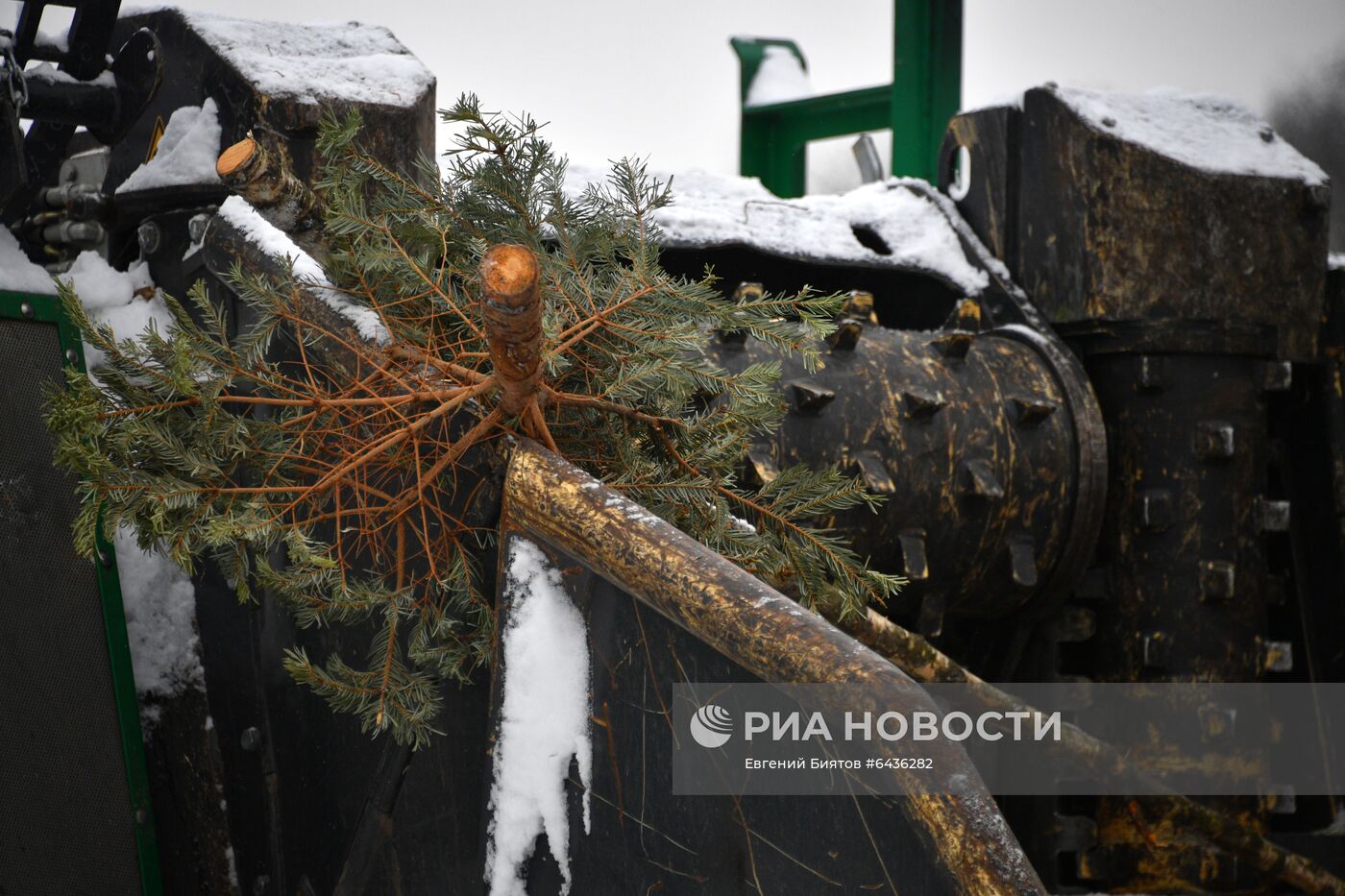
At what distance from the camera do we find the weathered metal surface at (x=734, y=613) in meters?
0.88

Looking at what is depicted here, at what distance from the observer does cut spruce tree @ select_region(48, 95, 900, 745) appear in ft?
4.21

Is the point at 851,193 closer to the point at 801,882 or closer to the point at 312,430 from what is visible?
the point at 312,430

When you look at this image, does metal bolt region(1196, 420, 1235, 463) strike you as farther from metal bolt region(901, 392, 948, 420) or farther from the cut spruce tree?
the cut spruce tree

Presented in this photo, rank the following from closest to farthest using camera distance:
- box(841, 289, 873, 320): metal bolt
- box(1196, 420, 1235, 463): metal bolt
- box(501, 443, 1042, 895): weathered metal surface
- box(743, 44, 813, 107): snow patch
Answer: box(501, 443, 1042, 895): weathered metal surface < box(841, 289, 873, 320): metal bolt < box(1196, 420, 1235, 463): metal bolt < box(743, 44, 813, 107): snow patch

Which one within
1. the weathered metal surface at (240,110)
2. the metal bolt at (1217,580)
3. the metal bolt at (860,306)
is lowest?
the metal bolt at (1217,580)

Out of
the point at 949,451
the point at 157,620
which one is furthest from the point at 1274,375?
the point at 157,620

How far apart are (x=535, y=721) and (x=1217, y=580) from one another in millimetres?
1836

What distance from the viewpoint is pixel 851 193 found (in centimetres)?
305

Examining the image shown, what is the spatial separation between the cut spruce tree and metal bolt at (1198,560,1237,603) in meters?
1.37

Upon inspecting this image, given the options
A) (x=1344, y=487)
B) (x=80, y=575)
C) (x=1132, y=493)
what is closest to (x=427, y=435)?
(x=80, y=575)

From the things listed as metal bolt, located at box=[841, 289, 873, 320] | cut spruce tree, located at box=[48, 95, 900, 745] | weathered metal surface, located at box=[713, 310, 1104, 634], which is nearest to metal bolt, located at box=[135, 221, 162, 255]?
cut spruce tree, located at box=[48, 95, 900, 745]
